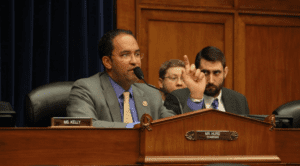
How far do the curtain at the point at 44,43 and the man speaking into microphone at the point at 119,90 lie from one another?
3.44ft

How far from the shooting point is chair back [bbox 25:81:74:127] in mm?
1899

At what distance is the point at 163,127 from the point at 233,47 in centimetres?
235

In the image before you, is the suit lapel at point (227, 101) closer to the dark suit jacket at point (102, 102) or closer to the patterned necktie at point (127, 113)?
the dark suit jacket at point (102, 102)

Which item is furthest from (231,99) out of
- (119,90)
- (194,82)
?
(119,90)

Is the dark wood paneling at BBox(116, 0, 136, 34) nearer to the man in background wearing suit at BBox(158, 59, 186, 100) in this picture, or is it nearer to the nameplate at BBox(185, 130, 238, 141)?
the man in background wearing suit at BBox(158, 59, 186, 100)

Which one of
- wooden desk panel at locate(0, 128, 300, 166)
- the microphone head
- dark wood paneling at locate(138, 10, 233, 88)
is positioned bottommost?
wooden desk panel at locate(0, 128, 300, 166)

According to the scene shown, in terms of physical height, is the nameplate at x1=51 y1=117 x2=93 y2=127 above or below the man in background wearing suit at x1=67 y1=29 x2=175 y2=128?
below

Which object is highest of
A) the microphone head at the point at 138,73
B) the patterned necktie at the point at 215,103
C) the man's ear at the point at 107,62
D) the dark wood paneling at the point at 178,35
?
the dark wood paneling at the point at 178,35

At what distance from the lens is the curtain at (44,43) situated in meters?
2.89

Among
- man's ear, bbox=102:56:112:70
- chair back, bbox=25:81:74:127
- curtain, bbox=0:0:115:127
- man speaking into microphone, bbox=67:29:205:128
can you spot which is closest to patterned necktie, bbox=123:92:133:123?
man speaking into microphone, bbox=67:29:205:128

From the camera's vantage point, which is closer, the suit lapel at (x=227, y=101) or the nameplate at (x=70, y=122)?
the nameplate at (x=70, y=122)

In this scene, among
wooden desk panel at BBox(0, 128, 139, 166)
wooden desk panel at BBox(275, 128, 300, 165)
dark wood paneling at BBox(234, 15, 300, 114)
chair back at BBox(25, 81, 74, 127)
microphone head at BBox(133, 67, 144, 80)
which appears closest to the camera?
wooden desk panel at BBox(0, 128, 139, 166)

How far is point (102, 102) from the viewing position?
5.99 feet

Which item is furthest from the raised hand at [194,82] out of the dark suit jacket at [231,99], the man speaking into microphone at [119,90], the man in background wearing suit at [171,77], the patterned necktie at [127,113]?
the man in background wearing suit at [171,77]
